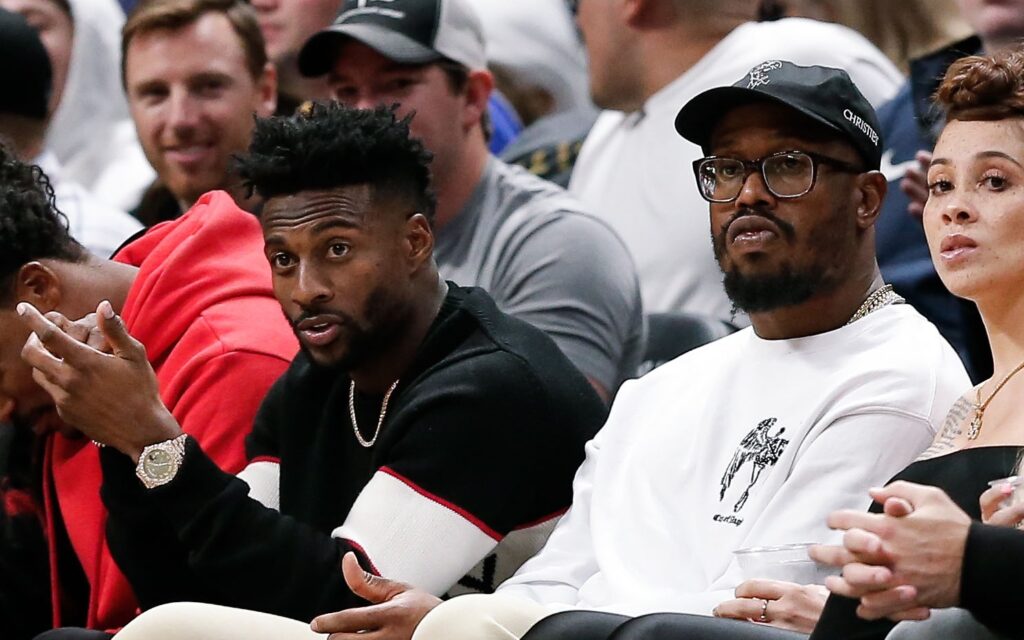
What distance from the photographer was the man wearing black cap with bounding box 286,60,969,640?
2893 millimetres

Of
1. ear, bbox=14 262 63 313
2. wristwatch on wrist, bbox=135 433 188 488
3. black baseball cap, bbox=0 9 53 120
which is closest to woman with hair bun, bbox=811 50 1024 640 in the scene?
wristwatch on wrist, bbox=135 433 188 488

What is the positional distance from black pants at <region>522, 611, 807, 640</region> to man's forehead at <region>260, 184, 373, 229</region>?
962 millimetres

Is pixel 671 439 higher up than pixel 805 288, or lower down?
lower down

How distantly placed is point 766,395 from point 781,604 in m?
0.45

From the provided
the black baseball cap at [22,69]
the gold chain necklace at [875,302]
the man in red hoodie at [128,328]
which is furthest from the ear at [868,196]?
the black baseball cap at [22,69]

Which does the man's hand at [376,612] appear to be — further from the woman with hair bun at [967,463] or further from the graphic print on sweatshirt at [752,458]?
the woman with hair bun at [967,463]

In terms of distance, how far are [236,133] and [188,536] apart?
78.2 inches

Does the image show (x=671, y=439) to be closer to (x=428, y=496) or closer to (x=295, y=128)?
(x=428, y=496)

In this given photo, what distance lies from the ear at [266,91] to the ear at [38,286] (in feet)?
4.90

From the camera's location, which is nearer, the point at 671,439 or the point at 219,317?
the point at 671,439

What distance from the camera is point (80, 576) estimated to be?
12.6ft

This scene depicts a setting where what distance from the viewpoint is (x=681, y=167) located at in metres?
4.79

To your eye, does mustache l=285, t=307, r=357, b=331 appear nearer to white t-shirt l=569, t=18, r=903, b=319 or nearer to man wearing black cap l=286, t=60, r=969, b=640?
man wearing black cap l=286, t=60, r=969, b=640

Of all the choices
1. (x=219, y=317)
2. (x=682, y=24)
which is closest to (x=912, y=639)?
(x=219, y=317)
